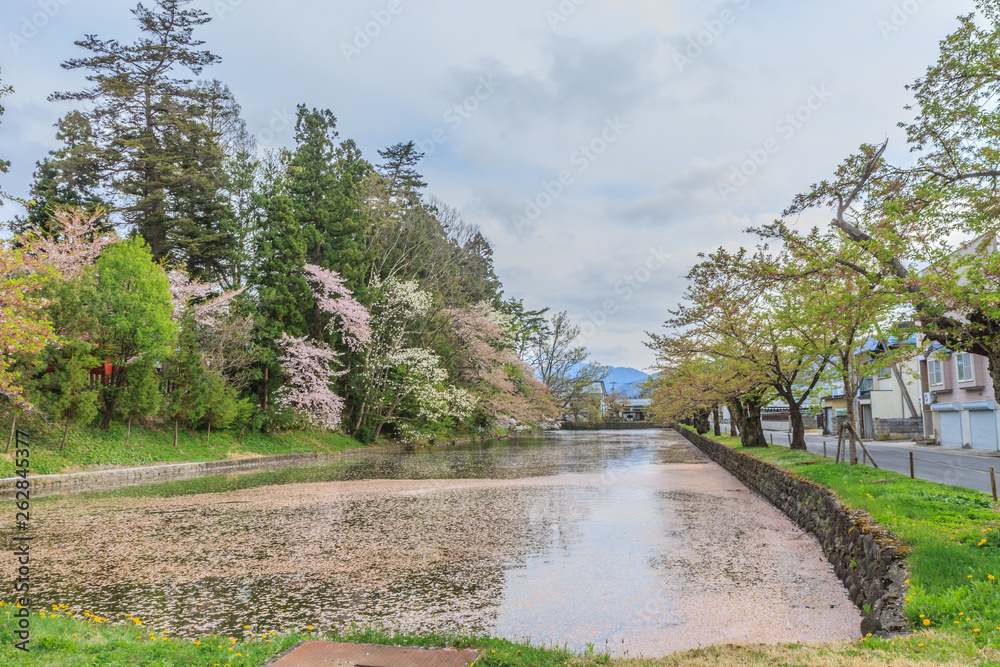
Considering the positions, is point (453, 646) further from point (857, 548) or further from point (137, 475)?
point (137, 475)

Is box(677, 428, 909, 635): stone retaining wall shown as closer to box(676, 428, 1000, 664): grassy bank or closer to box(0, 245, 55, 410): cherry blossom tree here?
box(676, 428, 1000, 664): grassy bank

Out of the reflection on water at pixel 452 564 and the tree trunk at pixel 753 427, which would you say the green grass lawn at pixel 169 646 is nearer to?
the reflection on water at pixel 452 564

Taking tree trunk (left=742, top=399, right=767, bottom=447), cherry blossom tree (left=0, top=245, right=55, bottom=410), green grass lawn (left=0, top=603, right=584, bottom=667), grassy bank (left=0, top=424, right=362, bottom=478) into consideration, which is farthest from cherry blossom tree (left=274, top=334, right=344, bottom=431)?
green grass lawn (left=0, top=603, right=584, bottom=667)

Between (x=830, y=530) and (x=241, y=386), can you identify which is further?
(x=241, y=386)

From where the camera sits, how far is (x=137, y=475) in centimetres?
1670

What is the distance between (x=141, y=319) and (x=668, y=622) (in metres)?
17.8

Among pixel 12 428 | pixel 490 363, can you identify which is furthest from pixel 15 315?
pixel 490 363

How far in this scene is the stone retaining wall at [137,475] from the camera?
45.6ft

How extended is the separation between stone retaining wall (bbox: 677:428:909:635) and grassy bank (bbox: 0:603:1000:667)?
793 millimetres

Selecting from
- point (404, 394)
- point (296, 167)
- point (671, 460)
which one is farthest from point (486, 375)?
point (296, 167)

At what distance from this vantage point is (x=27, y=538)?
8.66 m

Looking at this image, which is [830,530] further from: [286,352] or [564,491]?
[286,352]

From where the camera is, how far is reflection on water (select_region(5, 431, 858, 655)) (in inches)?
213

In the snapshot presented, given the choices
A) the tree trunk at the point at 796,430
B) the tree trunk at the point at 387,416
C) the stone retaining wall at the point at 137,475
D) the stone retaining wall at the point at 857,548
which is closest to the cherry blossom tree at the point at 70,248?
the stone retaining wall at the point at 137,475
